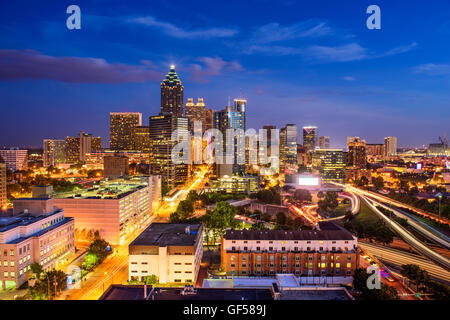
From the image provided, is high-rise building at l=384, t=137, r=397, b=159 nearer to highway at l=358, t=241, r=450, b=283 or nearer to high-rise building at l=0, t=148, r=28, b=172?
highway at l=358, t=241, r=450, b=283

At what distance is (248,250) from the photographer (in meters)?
10.3

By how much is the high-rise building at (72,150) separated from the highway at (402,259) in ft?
164

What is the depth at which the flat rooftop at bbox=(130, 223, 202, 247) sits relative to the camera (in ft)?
33.6

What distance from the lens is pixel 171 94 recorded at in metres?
57.4

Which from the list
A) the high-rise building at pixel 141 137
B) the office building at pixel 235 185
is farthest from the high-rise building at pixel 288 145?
the office building at pixel 235 185

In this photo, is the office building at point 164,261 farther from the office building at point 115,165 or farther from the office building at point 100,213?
the office building at point 115,165

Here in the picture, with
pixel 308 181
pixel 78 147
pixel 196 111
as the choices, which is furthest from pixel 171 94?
pixel 308 181

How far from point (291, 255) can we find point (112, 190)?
1005 centimetres

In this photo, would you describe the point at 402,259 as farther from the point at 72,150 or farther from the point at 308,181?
the point at 72,150
